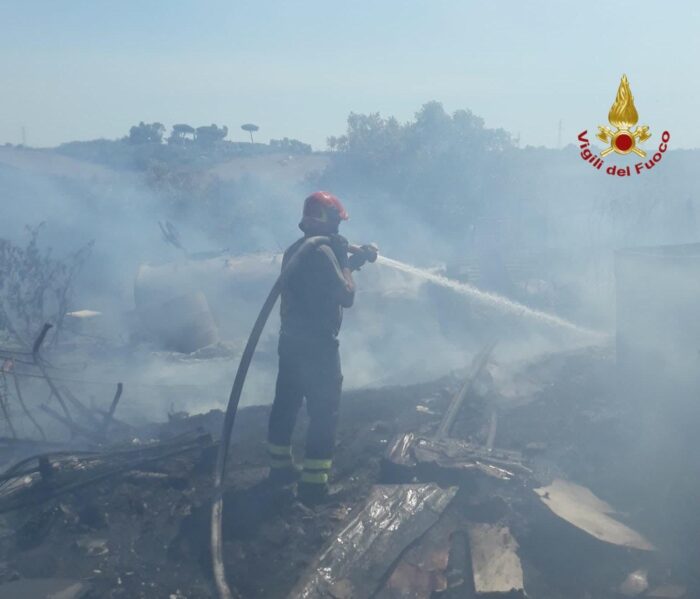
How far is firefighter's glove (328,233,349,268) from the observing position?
5008 millimetres

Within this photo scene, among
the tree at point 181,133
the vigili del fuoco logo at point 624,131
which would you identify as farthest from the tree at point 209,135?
the vigili del fuoco logo at point 624,131

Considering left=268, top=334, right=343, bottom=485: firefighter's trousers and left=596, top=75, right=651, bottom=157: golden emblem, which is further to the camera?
left=596, top=75, right=651, bottom=157: golden emblem

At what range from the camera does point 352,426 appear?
611 centimetres

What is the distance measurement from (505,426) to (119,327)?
350 inches

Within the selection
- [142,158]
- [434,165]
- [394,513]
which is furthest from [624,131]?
[142,158]

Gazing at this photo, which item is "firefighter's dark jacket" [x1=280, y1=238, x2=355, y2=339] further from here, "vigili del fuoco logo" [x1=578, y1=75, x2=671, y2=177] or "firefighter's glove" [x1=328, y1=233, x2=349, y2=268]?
"vigili del fuoco logo" [x1=578, y1=75, x2=671, y2=177]

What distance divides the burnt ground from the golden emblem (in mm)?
2492

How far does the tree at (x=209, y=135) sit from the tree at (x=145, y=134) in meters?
3.30

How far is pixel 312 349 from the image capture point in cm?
491

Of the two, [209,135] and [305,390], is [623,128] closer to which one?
[305,390]

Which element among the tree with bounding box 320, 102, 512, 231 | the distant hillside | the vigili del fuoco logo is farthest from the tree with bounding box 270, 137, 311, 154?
the vigili del fuoco logo

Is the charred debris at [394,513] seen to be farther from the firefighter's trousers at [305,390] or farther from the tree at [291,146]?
the tree at [291,146]

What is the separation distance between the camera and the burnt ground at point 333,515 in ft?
12.7

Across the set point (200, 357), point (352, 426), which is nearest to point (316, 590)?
point (352, 426)
